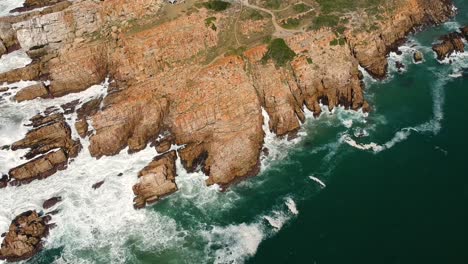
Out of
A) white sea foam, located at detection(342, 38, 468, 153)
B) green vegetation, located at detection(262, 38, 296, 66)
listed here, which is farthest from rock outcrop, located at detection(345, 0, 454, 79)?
green vegetation, located at detection(262, 38, 296, 66)

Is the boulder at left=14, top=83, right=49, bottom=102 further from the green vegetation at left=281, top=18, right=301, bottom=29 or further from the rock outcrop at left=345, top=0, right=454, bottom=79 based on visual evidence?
the rock outcrop at left=345, top=0, right=454, bottom=79

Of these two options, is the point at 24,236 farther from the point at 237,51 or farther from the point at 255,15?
the point at 255,15

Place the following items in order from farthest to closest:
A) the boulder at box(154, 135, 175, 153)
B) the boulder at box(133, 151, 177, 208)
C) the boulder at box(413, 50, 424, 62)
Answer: the boulder at box(413, 50, 424, 62) → the boulder at box(154, 135, 175, 153) → the boulder at box(133, 151, 177, 208)

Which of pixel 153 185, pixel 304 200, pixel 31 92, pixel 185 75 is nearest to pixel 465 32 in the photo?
pixel 304 200

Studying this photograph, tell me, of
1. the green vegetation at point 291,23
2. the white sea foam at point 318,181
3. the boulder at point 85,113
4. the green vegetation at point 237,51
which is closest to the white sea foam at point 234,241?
the white sea foam at point 318,181

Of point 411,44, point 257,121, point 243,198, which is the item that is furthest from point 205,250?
point 411,44

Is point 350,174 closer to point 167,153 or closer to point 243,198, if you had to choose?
point 243,198

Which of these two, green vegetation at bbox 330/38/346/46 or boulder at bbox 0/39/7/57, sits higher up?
boulder at bbox 0/39/7/57
